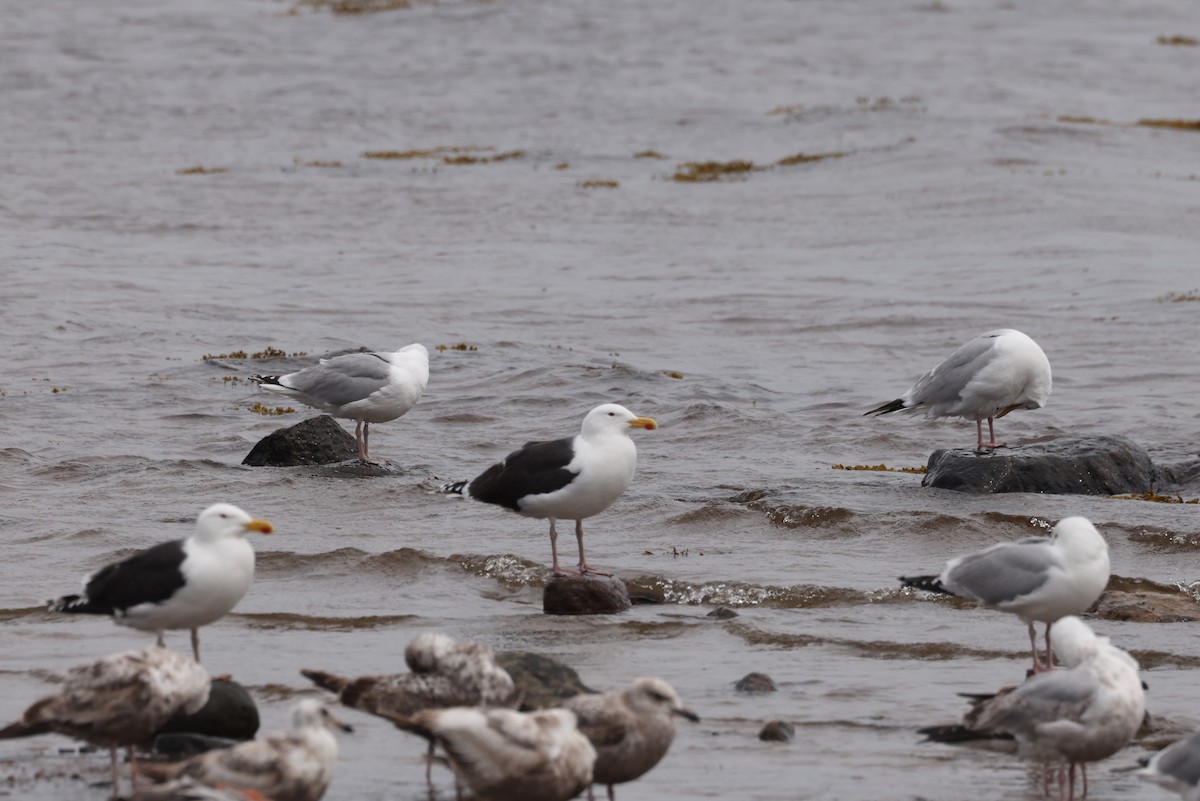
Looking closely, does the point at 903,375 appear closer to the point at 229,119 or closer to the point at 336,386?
the point at 336,386

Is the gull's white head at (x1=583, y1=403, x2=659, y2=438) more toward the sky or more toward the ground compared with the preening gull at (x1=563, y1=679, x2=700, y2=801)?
more toward the sky

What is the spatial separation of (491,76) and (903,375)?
108 feet

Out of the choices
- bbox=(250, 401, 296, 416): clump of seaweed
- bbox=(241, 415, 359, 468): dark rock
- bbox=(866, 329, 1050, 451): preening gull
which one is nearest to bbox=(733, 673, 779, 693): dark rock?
bbox=(866, 329, 1050, 451): preening gull

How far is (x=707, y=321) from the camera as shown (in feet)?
85.0

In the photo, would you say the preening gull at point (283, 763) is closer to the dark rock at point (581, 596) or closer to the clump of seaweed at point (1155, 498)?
the dark rock at point (581, 596)

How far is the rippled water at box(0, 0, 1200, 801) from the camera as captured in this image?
10.5m

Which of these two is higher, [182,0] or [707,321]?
[182,0]

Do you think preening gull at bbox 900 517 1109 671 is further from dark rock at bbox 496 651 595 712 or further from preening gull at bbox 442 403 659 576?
preening gull at bbox 442 403 659 576

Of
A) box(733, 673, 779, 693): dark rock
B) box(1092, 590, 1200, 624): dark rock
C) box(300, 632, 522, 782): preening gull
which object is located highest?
box(300, 632, 522, 782): preening gull

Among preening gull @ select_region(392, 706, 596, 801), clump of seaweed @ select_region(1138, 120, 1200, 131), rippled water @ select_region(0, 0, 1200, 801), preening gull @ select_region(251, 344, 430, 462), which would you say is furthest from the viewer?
clump of seaweed @ select_region(1138, 120, 1200, 131)

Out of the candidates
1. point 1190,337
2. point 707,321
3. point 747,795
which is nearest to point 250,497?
point 747,795

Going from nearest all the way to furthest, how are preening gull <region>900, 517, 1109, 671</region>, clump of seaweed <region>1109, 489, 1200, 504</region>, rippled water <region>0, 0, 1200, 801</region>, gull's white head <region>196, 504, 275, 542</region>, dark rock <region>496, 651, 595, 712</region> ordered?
dark rock <region>496, 651, 595, 712</region>
gull's white head <region>196, 504, 275, 542</region>
preening gull <region>900, 517, 1109, 671</region>
rippled water <region>0, 0, 1200, 801</region>
clump of seaweed <region>1109, 489, 1200, 504</region>

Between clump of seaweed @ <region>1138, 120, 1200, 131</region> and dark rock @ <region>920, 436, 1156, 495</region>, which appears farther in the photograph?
clump of seaweed @ <region>1138, 120, 1200, 131</region>

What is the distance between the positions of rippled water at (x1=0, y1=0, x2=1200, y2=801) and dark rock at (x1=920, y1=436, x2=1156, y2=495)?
1.20 feet
